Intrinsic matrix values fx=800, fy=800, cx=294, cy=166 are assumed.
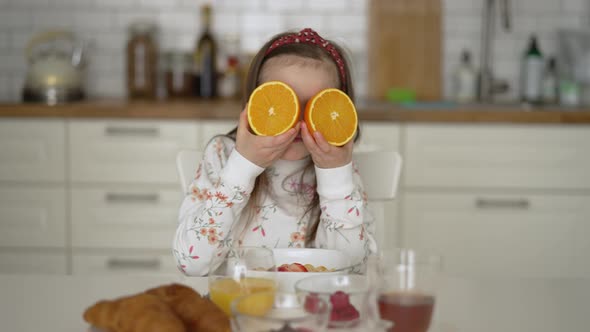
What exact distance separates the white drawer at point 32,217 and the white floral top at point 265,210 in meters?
1.47

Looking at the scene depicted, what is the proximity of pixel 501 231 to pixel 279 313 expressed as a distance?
2175mm

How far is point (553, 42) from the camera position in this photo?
131 inches

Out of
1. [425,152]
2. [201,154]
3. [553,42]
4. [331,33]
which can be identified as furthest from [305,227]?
[553,42]

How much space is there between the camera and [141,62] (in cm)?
319

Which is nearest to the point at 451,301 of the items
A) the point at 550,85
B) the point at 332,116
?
the point at 332,116

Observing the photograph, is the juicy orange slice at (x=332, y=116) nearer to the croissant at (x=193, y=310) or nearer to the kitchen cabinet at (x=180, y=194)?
the croissant at (x=193, y=310)

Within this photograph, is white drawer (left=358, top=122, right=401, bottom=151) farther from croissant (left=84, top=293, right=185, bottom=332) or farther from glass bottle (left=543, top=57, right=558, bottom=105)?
croissant (left=84, top=293, right=185, bottom=332)

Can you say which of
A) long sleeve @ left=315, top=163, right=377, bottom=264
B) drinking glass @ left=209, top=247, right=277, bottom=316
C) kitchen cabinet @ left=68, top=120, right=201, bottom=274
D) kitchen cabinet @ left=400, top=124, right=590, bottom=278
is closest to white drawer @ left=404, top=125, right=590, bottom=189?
kitchen cabinet @ left=400, top=124, right=590, bottom=278

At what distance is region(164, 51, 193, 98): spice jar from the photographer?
3.21 m

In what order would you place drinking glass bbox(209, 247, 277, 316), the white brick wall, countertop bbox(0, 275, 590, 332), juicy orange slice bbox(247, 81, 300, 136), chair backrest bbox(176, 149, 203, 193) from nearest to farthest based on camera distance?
1. drinking glass bbox(209, 247, 277, 316)
2. countertop bbox(0, 275, 590, 332)
3. juicy orange slice bbox(247, 81, 300, 136)
4. chair backrest bbox(176, 149, 203, 193)
5. the white brick wall

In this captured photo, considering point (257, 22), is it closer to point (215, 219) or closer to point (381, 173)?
point (381, 173)

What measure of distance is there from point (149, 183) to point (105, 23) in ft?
2.89

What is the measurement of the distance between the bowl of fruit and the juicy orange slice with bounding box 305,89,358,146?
14.9 inches

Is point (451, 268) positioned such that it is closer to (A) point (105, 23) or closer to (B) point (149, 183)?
(B) point (149, 183)
